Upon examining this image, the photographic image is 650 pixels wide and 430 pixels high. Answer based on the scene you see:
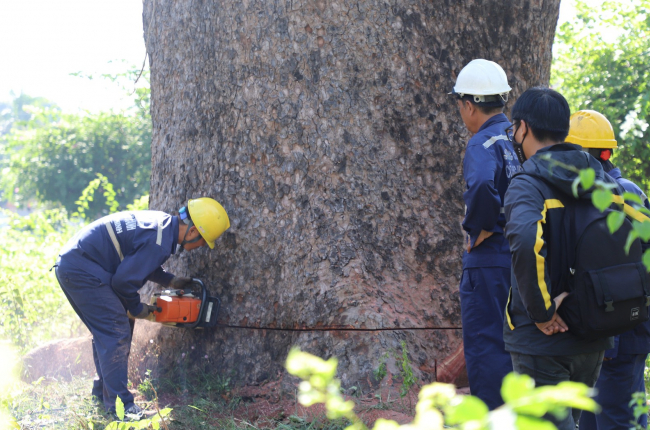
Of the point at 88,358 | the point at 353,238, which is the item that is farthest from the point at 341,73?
the point at 88,358

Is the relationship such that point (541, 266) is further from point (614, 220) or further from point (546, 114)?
point (614, 220)

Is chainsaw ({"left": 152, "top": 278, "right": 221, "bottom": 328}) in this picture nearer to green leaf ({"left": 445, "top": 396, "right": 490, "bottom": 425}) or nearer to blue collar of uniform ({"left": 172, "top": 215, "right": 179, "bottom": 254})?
blue collar of uniform ({"left": 172, "top": 215, "right": 179, "bottom": 254})

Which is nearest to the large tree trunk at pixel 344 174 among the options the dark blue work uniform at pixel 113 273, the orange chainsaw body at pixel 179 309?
the orange chainsaw body at pixel 179 309

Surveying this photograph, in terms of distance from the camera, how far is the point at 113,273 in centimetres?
407

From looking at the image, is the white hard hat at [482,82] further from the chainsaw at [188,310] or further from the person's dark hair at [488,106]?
the chainsaw at [188,310]

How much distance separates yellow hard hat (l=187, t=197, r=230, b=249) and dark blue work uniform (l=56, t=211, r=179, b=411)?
0.22 meters

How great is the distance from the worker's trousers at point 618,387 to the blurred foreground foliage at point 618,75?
641 cm

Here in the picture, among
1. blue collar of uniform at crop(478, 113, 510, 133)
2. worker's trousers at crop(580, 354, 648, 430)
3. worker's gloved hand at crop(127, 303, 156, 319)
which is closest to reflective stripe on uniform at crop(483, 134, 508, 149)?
blue collar of uniform at crop(478, 113, 510, 133)

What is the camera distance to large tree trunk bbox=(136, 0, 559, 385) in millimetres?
3672

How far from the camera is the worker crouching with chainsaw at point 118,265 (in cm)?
389

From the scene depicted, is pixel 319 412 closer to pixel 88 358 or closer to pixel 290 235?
pixel 290 235

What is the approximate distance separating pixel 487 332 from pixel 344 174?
1369mm

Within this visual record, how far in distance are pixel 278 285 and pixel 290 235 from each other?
12.9 inches

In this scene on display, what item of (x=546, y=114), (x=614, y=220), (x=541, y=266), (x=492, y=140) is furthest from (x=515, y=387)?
(x=492, y=140)
